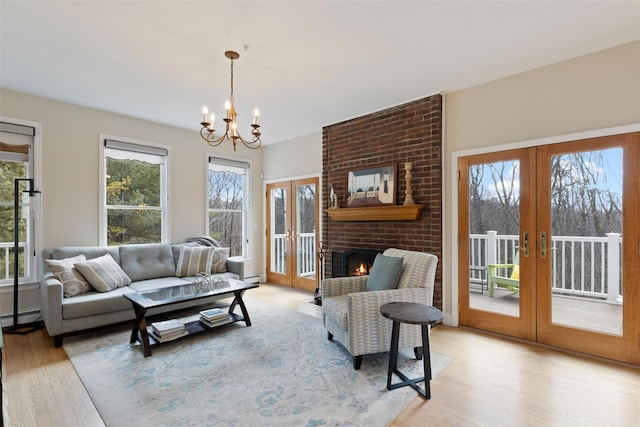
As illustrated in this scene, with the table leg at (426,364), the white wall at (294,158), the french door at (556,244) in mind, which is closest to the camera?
the table leg at (426,364)

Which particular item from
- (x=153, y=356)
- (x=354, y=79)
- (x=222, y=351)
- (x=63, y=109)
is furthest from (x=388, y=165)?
(x=63, y=109)

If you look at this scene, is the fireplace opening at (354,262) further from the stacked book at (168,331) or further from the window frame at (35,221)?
the window frame at (35,221)

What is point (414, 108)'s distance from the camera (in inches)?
151

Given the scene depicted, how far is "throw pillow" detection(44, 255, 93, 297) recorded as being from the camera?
3260 mm

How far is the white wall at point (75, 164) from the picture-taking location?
370 cm

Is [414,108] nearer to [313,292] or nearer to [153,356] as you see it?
[313,292]

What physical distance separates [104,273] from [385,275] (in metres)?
3.09

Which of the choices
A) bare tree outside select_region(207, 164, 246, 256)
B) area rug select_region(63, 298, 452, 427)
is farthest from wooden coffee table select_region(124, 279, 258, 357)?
bare tree outside select_region(207, 164, 246, 256)

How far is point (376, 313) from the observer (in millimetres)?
2631

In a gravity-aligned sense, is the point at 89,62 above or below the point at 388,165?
above

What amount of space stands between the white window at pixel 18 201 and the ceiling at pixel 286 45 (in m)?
0.58

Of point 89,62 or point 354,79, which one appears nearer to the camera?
point 89,62

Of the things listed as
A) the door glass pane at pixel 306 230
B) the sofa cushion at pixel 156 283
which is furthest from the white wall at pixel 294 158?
the sofa cushion at pixel 156 283

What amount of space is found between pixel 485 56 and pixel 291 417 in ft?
10.8
